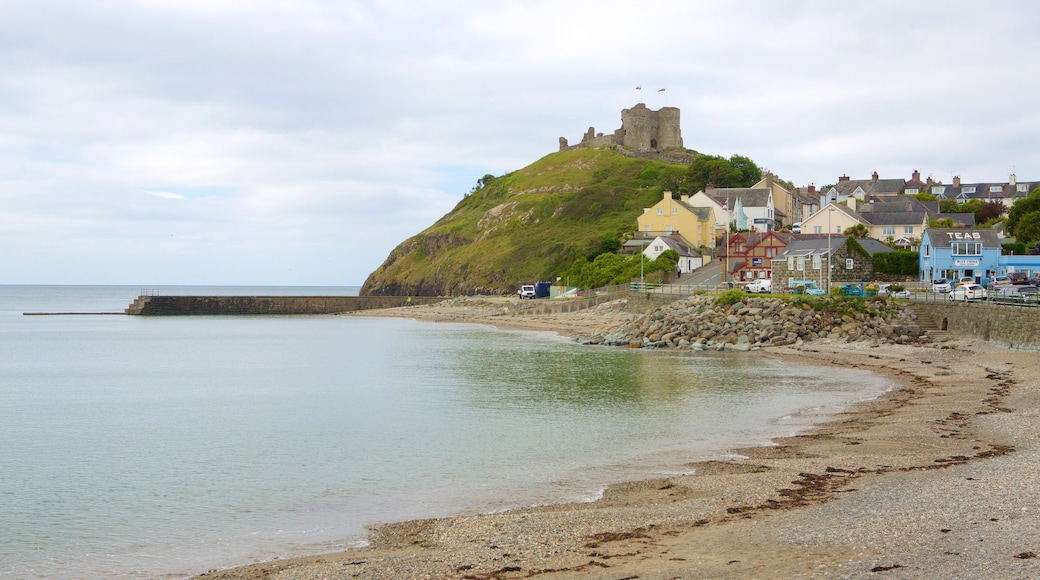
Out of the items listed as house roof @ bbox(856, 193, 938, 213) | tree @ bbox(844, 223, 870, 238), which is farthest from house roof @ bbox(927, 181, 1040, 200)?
tree @ bbox(844, 223, 870, 238)

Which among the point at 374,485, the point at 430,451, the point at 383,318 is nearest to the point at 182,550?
the point at 374,485

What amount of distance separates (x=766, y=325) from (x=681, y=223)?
181 feet

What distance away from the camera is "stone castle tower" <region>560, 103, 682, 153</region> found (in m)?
172

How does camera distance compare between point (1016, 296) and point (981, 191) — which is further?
point (981, 191)

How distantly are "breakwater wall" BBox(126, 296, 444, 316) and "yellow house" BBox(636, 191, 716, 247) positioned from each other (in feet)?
101

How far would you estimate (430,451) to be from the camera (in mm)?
22719

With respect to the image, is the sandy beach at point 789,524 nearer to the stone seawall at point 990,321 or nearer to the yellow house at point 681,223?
the stone seawall at point 990,321

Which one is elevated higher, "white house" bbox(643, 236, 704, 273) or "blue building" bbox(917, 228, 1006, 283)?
"white house" bbox(643, 236, 704, 273)

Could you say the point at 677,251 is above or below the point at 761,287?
above

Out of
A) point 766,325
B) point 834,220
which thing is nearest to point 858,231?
point 834,220

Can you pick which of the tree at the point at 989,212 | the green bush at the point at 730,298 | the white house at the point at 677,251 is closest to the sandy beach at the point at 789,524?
the green bush at the point at 730,298

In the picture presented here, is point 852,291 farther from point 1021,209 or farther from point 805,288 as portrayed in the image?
point 1021,209

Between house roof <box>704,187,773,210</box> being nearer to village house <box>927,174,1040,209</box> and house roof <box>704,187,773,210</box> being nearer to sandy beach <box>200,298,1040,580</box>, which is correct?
village house <box>927,174,1040,209</box>

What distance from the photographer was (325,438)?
25.2 meters
